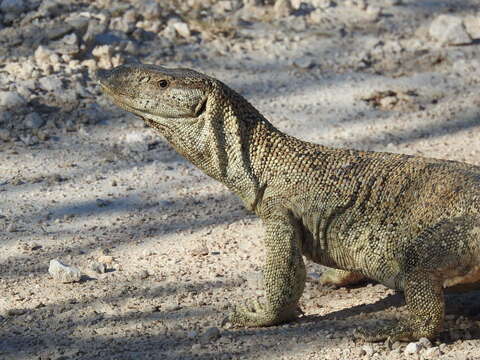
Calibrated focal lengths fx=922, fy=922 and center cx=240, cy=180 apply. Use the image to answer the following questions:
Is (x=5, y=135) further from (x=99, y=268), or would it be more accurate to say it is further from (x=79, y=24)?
(x=99, y=268)

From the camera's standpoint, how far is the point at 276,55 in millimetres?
11422

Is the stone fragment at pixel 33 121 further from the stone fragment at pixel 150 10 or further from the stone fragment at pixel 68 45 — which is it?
the stone fragment at pixel 150 10

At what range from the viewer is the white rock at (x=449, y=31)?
1176cm

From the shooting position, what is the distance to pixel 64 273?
7105 mm

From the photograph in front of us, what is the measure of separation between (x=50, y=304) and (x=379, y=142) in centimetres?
441

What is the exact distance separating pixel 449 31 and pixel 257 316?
653 cm

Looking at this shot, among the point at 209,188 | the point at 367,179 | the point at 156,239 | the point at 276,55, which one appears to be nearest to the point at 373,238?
the point at 367,179

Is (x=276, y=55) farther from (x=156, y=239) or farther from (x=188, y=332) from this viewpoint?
(x=188, y=332)

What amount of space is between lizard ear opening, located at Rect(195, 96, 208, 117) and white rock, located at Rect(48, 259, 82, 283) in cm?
163

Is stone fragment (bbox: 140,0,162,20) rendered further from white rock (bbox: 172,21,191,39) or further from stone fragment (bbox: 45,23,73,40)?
stone fragment (bbox: 45,23,73,40)

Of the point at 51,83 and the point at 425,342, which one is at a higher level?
the point at 51,83

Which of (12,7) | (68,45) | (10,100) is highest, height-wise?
(12,7)

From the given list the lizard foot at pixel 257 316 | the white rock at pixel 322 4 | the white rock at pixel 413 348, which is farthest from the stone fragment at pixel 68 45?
the white rock at pixel 413 348

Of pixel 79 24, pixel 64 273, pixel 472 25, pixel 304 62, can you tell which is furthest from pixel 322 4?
pixel 64 273
